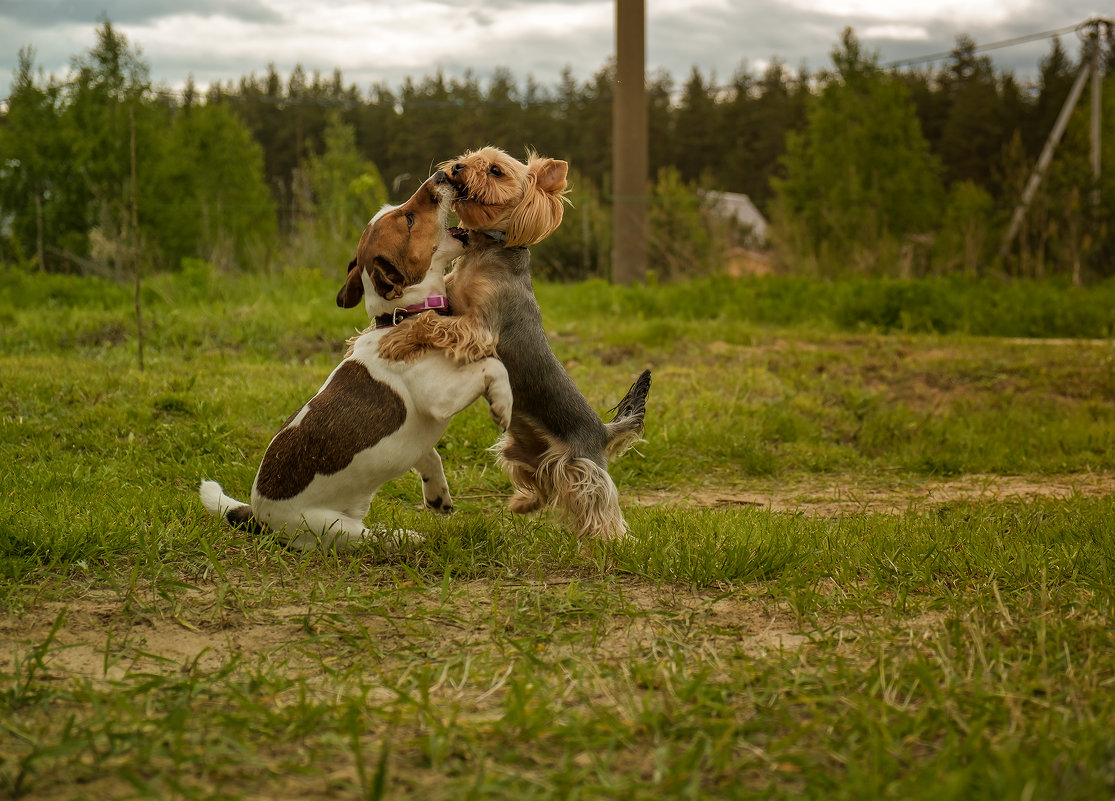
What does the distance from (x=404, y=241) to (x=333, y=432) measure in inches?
30.4

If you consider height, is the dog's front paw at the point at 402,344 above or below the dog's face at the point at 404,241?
below

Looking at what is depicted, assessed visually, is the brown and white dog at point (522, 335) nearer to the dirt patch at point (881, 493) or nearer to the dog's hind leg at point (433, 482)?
the dog's hind leg at point (433, 482)

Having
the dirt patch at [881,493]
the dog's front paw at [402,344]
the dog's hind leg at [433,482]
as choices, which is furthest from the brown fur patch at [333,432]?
the dirt patch at [881,493]

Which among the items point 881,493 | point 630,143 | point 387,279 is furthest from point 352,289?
point 630,143

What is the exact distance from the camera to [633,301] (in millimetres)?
11555

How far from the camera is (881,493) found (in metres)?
5.57

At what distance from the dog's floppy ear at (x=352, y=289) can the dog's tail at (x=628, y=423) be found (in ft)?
3.95

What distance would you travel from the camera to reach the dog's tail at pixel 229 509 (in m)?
3.81

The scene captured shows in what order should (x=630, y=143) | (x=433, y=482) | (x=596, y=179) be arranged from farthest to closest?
(x=596, y=179) < (x=630, y=143) < (x=433, y=482)

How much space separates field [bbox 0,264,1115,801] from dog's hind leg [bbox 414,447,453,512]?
121mm

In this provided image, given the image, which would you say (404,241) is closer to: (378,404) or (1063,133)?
(378,404)

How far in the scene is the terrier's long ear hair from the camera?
3668 mm

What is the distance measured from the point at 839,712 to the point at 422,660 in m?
1.17

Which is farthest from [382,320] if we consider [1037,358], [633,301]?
[633,301]
